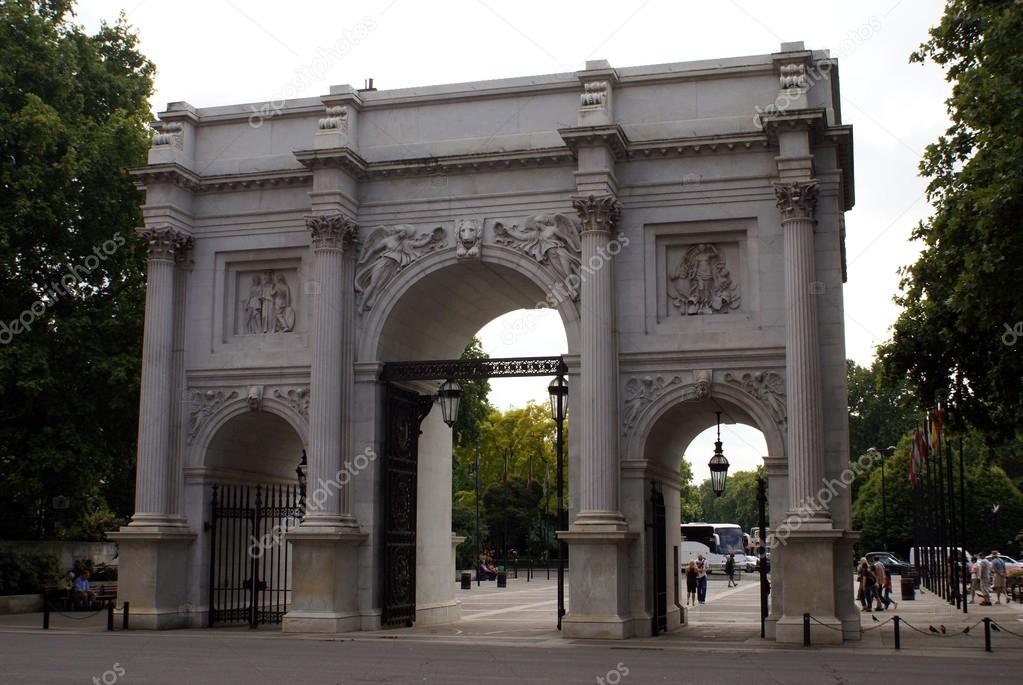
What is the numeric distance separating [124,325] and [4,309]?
3.34m

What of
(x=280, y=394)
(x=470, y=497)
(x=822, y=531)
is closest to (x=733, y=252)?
(x=822, y=531)

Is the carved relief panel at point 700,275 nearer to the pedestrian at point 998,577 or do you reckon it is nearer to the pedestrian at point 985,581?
the pedestrian at point 985,581

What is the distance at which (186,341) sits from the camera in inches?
1138

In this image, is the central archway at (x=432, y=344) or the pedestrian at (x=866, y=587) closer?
the central archway at (x=432, y=344)

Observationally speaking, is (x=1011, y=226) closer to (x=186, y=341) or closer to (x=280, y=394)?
(x=280, y=394)

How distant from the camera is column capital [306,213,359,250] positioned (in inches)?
1069

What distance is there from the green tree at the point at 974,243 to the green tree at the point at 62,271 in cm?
2146

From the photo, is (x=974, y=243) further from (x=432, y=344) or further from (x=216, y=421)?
(x=216, y=421)

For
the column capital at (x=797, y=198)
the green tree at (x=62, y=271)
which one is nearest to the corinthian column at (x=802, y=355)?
the column capital at (x=797, y=198)

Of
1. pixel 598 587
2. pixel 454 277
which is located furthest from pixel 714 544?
pixel 598 587

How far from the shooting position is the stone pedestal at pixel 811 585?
74.9 feet

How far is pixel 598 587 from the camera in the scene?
79.7 ft

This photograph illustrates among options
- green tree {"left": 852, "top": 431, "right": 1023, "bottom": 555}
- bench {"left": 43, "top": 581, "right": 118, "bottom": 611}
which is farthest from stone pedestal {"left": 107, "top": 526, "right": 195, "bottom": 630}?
green tree {"left": 852, "top": 431, "right": 1023, "bottom": 555}

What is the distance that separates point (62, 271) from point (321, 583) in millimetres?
15150
